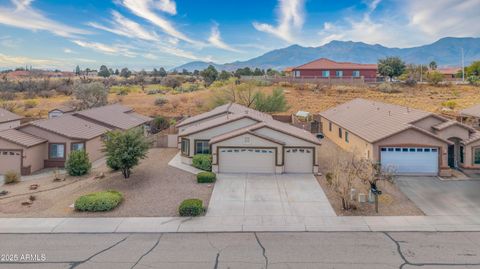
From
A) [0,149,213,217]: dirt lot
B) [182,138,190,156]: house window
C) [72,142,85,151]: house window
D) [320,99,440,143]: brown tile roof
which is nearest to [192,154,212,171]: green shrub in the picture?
[182,138,190,156]: house window

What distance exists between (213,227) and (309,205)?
5323 mm

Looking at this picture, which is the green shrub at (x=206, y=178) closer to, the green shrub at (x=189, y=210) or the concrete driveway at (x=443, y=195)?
the green shrub at (x=189, y=210)

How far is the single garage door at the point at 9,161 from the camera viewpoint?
2316cm

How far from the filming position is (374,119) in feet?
89.4

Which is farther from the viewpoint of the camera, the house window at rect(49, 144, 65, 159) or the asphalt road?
the house window at rect(49, 144, 65, 159)

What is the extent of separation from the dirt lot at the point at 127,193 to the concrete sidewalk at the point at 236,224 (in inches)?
31.4

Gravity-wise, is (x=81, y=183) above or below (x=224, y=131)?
below

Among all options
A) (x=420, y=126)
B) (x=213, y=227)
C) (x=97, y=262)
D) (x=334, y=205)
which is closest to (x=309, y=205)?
(x=334, y=205)

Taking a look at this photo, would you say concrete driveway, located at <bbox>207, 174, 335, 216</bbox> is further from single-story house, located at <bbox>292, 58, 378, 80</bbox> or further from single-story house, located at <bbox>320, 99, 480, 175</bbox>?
single-story house, located at <bbox>292, 58, 378, 80</bbox>

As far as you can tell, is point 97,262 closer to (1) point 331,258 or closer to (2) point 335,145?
(1) point 331,258

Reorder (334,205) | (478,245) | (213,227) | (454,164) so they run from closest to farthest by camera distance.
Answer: (478,245) → (213,227) → (334,205) → (454,164)

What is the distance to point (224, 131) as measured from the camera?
83.9 ft

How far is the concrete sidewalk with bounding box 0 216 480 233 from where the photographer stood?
14.2 meters

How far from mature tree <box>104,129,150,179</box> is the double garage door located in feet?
17.3
